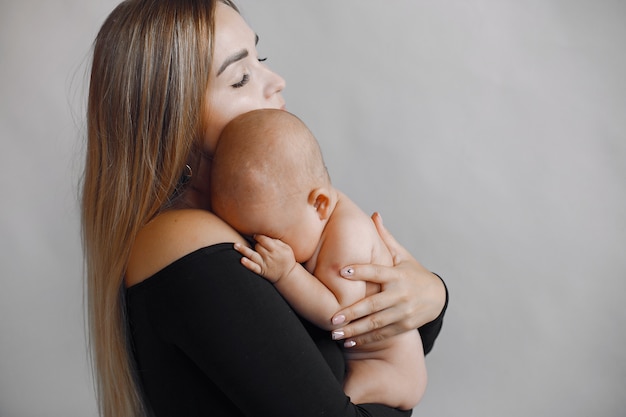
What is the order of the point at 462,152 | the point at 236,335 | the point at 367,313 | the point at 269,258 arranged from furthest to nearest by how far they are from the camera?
the point at 462,152, the point at 367,313, the point at 269,258, the point at 236,335

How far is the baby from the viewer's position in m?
1.61

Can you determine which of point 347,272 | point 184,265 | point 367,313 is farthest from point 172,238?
point 367,313

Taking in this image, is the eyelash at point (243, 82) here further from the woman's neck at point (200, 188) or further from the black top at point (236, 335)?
the black top at point (236, 335)

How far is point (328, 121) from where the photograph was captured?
320 centimetres

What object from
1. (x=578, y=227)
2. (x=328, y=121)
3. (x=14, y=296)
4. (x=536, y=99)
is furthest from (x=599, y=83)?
(x=14, y=296)

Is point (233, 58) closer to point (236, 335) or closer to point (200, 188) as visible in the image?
point (200, 188)

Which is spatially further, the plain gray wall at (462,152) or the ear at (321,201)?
the plain gray wall at (462,152)

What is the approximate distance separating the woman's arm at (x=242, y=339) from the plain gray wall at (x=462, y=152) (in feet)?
5.75

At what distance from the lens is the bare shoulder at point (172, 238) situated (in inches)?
59.1

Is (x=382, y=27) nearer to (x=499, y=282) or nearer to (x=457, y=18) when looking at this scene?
(x=457, y=18)

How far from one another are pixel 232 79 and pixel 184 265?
549mm

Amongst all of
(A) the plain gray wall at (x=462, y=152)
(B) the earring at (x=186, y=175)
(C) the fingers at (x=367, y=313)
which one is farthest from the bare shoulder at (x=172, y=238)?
(A) the plain gray wall at (x=462, y=152)

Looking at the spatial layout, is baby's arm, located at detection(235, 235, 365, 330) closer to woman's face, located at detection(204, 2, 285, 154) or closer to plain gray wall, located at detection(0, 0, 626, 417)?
woman's face, located at detection(204, 2, 285, 154)

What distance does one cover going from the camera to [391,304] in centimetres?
183
